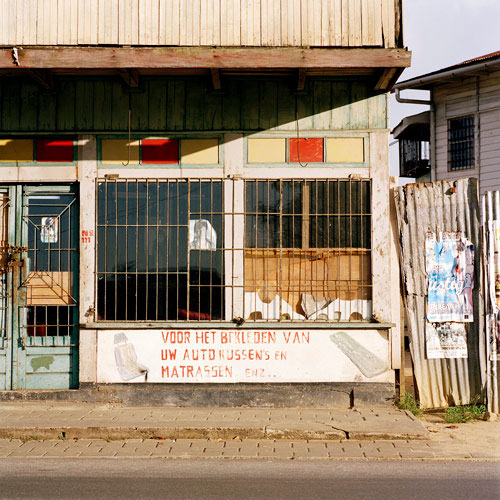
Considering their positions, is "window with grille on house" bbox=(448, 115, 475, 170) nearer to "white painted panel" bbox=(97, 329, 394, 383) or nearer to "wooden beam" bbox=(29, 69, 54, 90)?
"white painted panel" bbox=(97, 329, 394, 383)

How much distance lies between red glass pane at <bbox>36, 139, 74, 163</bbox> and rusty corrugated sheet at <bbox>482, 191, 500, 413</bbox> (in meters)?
5.57

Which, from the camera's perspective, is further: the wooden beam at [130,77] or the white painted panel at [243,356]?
the white painted panel at [243,356]

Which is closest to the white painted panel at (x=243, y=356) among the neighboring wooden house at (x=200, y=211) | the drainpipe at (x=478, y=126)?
the neighboring wooden house at (x=200, y=211)

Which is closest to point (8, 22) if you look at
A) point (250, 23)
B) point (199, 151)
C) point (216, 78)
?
point (216, 78)

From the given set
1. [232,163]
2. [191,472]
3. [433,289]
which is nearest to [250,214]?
[232,163]

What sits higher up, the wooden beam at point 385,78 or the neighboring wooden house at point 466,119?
the neighboring wooden house at point 466,119

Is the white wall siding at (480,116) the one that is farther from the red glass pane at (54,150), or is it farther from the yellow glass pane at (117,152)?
the red glass pane at (54,150)

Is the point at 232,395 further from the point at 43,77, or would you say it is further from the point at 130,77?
the point at 43,77

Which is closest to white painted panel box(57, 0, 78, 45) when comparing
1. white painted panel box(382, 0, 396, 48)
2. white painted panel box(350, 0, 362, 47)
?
white painted panel box(350, 0, 362, 47)

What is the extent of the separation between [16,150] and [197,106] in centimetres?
256

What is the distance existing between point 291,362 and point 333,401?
754 mm

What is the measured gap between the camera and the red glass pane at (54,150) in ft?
30.5

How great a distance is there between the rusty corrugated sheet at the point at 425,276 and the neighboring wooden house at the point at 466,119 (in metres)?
8.83

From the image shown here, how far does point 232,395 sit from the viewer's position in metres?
8.99
